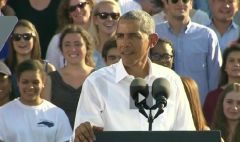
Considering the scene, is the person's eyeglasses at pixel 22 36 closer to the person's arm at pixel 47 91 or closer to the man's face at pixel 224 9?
the person's arm at pixel 47 91

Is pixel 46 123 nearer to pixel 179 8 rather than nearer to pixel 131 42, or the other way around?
→ pixel 179 8

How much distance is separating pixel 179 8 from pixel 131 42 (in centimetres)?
426

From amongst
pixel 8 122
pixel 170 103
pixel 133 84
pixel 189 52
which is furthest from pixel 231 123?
pixel 133 84

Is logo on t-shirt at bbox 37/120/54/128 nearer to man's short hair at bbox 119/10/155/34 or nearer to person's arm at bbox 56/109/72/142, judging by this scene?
person's arm at bbox 56/109/72/142

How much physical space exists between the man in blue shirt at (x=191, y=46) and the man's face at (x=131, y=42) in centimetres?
374

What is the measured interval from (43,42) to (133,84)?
18.4 ft

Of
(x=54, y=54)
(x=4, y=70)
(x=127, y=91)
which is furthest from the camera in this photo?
(x=54, y=54)

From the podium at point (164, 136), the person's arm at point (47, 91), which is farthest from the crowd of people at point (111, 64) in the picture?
the podium at point (164, 136)

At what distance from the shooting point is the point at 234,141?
894cm

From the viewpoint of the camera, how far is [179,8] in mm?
10750

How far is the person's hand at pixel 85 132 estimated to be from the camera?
5.94 meters

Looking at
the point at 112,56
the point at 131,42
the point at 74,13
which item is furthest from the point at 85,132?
the point at 74,13

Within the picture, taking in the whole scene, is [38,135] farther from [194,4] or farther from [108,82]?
[194,4]

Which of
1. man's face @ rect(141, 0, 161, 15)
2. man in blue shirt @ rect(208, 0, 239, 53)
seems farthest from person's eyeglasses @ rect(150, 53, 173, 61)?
man's face @ rect(141, 0, 161, 15)
